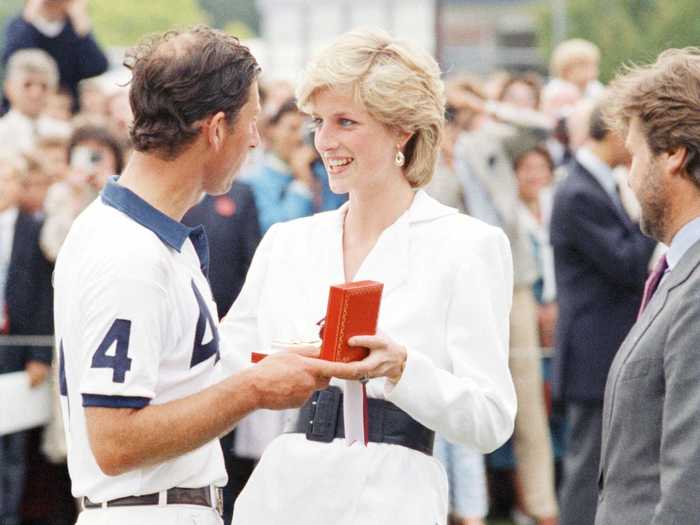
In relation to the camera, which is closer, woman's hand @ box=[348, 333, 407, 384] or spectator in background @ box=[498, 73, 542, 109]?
woman's hand @ box=[348, 333, 407, 384]

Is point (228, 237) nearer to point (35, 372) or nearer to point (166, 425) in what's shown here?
point (35, 372)

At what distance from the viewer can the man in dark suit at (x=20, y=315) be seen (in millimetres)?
6844

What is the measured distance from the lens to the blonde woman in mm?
3654

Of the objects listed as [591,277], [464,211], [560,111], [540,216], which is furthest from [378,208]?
[560,111]

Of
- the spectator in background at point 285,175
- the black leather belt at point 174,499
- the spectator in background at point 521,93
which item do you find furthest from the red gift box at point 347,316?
the spectator in background at point 521,93

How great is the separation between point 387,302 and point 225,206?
3.53 meters

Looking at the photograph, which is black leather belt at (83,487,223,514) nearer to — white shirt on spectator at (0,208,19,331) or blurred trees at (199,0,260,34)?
white shirt on spectator at (0,208,19,331)

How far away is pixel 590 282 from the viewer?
6723 millimetres

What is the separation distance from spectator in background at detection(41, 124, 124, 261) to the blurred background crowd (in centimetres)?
1

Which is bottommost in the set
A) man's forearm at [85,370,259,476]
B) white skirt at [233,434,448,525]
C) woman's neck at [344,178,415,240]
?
white skirt at [233,434,448,525]

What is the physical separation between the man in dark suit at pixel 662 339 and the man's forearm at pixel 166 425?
0.92 meters

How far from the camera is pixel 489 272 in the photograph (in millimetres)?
3750

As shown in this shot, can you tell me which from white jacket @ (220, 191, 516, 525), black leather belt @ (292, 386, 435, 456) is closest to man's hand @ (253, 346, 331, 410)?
white jacket @ (220, 191, 516, 525)

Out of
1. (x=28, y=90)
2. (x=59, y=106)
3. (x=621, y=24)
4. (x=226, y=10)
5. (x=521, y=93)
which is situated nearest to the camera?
(x=28, y=90)
